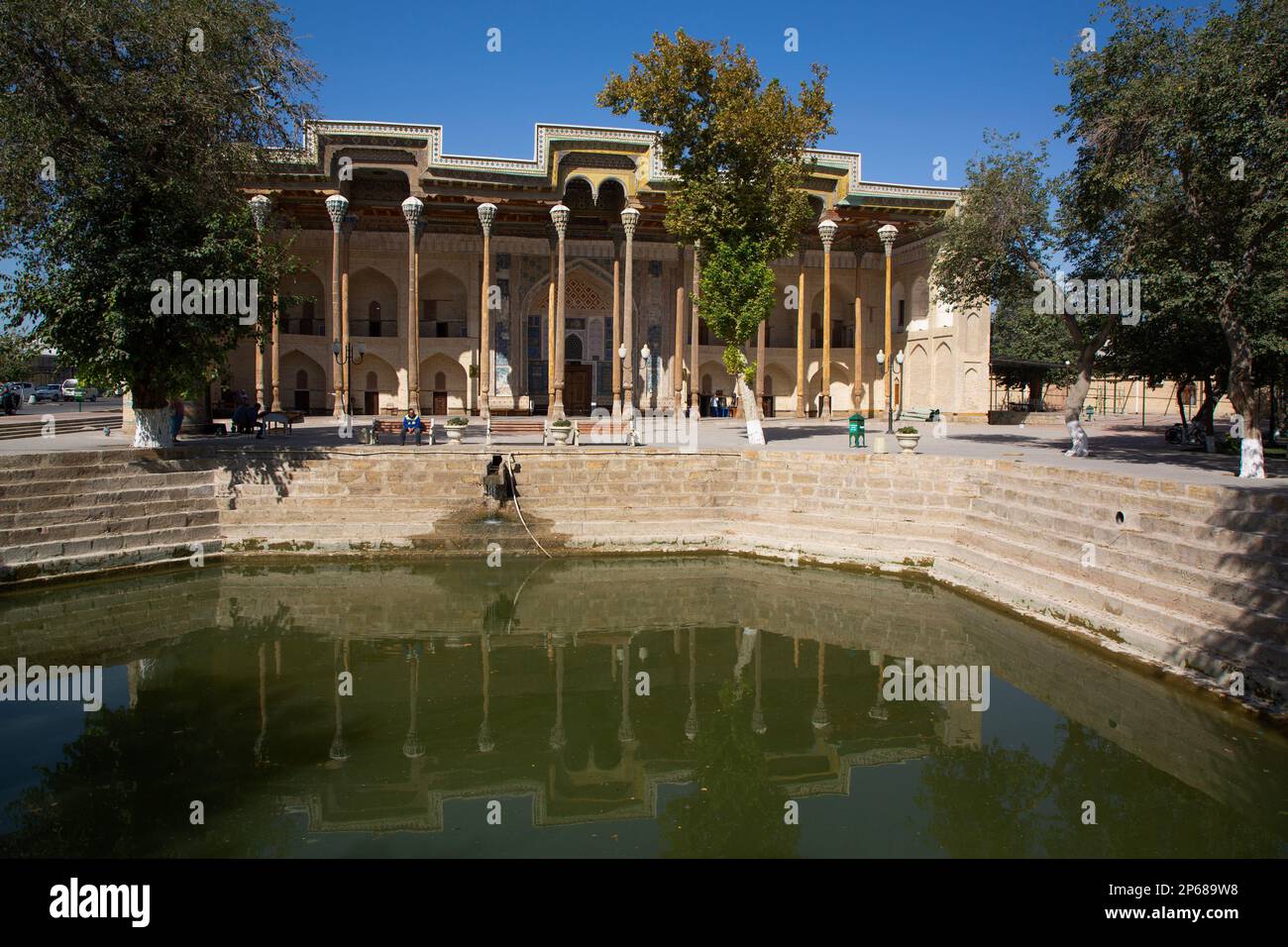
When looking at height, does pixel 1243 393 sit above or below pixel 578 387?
below

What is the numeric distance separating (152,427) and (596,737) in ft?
34.6

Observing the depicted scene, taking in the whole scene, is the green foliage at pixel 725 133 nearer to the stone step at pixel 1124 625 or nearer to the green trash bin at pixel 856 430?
the green trash bin at pixel 856 430

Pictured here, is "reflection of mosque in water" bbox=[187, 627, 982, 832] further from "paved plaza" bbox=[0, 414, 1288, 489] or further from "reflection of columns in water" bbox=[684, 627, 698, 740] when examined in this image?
"paved plaza" bbox=[0, 414, 1288, 489]

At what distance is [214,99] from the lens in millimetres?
13758

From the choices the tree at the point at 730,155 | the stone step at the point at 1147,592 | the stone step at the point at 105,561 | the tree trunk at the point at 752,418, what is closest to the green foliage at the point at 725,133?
the tree at the point at 730,155

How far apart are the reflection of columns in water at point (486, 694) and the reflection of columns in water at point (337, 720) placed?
3.81ft

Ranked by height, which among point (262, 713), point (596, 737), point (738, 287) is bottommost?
point (596, 737)

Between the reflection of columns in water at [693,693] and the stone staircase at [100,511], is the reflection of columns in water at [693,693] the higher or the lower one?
the lower one

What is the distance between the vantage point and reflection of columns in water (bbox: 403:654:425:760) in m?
7.14

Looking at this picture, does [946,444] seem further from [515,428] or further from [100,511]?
[100,511]

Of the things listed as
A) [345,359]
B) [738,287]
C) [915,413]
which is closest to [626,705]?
[738,287]

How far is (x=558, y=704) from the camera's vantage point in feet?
27.8

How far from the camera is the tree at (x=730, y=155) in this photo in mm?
17078
